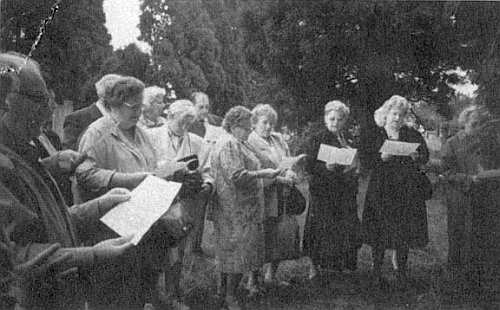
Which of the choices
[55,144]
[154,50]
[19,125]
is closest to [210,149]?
[154,50]

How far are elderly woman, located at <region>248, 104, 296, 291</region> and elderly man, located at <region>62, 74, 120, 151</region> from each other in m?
1.00

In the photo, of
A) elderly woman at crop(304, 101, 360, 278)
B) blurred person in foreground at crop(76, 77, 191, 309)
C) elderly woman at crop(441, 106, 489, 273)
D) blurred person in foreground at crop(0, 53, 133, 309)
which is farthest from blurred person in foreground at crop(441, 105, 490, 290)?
blurred person in foreground at crop(0, 53, 133, 309)

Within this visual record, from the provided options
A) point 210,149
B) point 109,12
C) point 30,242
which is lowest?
point 30,242

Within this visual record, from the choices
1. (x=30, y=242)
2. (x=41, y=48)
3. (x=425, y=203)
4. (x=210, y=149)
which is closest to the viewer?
(x=30, y=242)

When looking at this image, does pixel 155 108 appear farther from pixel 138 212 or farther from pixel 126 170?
pixel 138 212

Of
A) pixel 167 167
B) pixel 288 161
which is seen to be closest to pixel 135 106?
pixel 167 167

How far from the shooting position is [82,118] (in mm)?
3195

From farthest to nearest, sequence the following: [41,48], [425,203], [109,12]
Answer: [425,203]
[109,12]
[41,48]

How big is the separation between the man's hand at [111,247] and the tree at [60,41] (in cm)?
87

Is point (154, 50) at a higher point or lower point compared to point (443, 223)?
higher

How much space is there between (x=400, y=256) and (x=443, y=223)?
37 centimetres

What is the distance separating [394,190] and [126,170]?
74.6 inches

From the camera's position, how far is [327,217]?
14.0 feet

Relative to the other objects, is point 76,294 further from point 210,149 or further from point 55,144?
point 210,149
